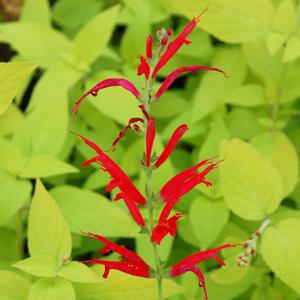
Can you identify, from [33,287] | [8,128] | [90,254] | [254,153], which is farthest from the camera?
[90,254]

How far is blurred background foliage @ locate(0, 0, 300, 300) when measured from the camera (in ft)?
3.80

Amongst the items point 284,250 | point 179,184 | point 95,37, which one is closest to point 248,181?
point 284,250

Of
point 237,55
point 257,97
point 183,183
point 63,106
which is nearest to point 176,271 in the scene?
point 183,183

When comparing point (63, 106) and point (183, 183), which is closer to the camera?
point (183, 183)

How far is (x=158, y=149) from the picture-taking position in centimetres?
138

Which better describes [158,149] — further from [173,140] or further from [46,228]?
[173,140]

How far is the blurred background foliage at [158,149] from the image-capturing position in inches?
45.6

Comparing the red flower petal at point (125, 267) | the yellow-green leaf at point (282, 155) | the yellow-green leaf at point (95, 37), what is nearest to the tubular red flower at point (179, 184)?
the red flower petal at point (125, 267)

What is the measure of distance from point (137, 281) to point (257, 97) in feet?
2.24

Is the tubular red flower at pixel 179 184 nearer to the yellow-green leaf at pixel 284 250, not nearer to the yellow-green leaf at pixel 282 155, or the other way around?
the yellow-green leaf at pixel 284 250

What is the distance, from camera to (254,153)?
1231 mm

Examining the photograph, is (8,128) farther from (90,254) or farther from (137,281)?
(137,281)

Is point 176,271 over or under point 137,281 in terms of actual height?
over

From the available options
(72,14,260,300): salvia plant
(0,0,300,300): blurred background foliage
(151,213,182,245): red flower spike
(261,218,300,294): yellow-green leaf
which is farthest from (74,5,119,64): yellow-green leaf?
(151,213,182,245): red flower spike
